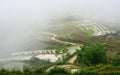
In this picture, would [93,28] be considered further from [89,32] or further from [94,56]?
[94,56]

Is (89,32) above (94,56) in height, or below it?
above

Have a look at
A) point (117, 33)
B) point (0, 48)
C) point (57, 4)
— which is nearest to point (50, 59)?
point (0, 48)

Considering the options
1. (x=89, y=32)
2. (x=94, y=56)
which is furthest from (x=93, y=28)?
(x=94, y=56)

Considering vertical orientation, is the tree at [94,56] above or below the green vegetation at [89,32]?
below

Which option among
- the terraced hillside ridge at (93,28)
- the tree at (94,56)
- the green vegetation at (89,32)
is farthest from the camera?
the terraced hillside ridge at (93,28)

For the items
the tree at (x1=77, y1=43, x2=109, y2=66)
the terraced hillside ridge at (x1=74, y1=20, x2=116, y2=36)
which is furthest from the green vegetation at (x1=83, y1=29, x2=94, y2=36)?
the tree at (x1=77, y1=43, x2=109, y2=66)

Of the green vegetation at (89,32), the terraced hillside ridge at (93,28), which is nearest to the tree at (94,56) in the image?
the green vegetation at (89,32)

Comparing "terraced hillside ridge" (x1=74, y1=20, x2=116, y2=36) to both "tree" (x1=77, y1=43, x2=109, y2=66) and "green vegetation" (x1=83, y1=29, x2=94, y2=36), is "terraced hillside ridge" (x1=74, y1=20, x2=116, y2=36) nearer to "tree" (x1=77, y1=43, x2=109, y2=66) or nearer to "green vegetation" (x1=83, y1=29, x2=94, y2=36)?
"green vegetation" (x1=83, y1=29, x2=94, y2=36)

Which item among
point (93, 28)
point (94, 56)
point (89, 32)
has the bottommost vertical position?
point (94, 56)

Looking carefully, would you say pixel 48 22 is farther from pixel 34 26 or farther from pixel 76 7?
pixel 76 7

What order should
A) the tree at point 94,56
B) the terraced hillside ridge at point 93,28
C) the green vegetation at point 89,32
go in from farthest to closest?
the terraced hillside ridge at point 93,28
the green vegetation at point 89,32
the tree at point 94,56

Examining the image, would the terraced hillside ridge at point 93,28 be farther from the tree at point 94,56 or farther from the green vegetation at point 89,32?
the tree at point 94,56
